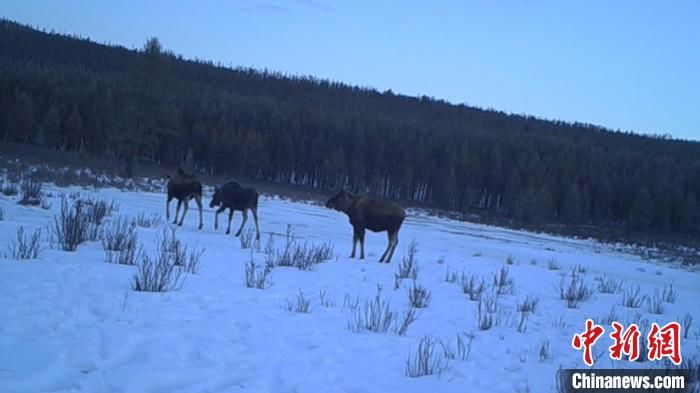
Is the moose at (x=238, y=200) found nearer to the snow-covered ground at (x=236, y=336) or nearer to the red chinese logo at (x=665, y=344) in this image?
the snow-covered ground at (x=236, y=336)

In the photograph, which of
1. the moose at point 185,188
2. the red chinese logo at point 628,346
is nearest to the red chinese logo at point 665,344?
the red chinese logo at point 628,346

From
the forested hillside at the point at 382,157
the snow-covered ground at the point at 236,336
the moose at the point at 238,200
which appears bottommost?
the snow-covered ground at the point at 236,336

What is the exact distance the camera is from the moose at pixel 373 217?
13.7m

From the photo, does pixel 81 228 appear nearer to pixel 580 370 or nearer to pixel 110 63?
pixel 580 370

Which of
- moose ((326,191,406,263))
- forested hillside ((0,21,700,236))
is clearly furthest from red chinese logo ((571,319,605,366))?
forested hillside ((0,21,700,236))

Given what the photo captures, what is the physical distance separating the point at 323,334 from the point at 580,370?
→ 265cm

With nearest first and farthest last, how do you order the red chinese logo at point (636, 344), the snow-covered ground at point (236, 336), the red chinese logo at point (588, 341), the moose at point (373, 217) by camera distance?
the snow-covered ground at point (236, 336)
the red chinese logo at point (588, 341)
the red chinese logo at point (636, 344)
the moose at point (373, 217)

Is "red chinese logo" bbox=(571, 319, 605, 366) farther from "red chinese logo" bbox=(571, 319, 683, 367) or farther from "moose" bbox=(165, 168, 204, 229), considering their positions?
"moose" bbox=(165, 168, 204, 229)

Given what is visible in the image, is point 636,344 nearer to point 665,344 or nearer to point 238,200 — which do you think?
point 665,344

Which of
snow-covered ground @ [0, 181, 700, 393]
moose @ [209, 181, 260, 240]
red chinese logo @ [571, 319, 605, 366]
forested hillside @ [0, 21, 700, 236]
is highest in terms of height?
forested hillside @ [0, 21, 700, 236]

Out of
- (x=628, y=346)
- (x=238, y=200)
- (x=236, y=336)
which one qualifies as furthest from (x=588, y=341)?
(x=238, y=200)

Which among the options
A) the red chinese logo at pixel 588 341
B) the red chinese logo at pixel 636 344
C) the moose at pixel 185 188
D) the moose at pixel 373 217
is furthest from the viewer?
the moose at pixel 185 188

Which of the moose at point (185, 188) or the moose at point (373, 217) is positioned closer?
the moose at point (373, 217)

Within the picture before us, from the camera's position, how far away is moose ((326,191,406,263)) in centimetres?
1373
